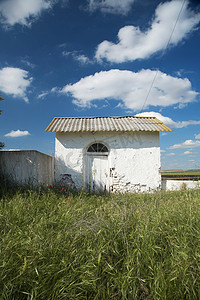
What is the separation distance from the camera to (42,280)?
71.1 inches

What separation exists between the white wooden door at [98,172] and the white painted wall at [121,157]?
0.24 m

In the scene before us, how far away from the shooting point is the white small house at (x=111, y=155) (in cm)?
824

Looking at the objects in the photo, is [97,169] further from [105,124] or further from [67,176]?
[105,124]

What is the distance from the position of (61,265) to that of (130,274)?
789mm

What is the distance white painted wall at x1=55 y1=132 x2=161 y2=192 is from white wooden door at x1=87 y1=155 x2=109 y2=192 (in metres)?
0.24

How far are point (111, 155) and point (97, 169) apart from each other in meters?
0.95

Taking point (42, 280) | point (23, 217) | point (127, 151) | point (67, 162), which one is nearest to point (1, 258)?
point (42, 280)

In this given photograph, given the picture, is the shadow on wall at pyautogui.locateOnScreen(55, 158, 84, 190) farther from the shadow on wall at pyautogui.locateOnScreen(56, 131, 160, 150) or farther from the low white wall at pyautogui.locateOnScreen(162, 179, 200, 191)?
the low white wall at pyautogui.locateOnScreen(162, 179, 200, 191)

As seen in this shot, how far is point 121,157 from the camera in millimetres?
8352

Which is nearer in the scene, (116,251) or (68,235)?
(116,251)

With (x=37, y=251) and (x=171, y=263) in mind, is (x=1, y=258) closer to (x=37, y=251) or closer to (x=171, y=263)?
(x=37, y=251)

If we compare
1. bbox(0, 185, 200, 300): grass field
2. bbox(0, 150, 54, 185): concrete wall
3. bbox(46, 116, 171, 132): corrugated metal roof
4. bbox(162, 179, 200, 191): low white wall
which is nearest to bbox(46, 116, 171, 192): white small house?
bbox(46, 116, 171, 132): corrugated metal roof

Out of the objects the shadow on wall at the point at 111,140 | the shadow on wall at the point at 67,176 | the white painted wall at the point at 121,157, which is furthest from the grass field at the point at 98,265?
the shadow on wall at the point at 111,140

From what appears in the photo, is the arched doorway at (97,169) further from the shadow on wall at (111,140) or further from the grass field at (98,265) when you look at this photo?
the grass field at (98,265)
